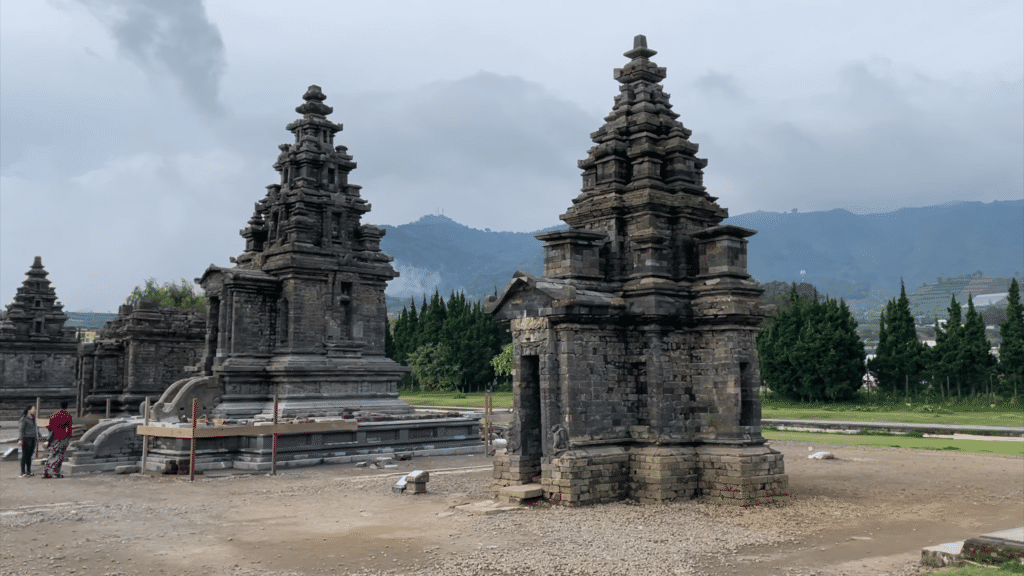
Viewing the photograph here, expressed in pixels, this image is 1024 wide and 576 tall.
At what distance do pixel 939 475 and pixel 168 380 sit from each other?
3396 centimetres

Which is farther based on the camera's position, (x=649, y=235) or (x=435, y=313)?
(x=435, y=313)

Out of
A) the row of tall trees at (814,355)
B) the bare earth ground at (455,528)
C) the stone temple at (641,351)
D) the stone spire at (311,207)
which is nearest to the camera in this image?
the bare earth ground at (455,528)

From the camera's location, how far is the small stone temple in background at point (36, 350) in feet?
146

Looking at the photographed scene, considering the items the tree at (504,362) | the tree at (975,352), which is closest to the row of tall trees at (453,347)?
the tree at (504,362)

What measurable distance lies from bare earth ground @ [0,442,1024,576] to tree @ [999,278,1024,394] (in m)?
32.6

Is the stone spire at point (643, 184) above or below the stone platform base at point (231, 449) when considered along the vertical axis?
above

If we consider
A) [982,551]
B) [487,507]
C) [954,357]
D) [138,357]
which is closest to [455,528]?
[487,507]

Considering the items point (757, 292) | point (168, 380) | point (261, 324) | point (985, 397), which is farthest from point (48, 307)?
point (985, 397)

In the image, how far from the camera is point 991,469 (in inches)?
878

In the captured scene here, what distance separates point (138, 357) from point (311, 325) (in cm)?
1398

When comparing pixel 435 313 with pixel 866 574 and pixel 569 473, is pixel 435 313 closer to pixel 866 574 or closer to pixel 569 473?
pixel 569 473

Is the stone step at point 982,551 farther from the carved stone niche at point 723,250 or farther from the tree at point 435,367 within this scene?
the tree at point 435,367

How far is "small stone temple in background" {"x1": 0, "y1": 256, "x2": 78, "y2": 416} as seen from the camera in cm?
4441

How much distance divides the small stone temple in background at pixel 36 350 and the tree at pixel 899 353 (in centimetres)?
5073
